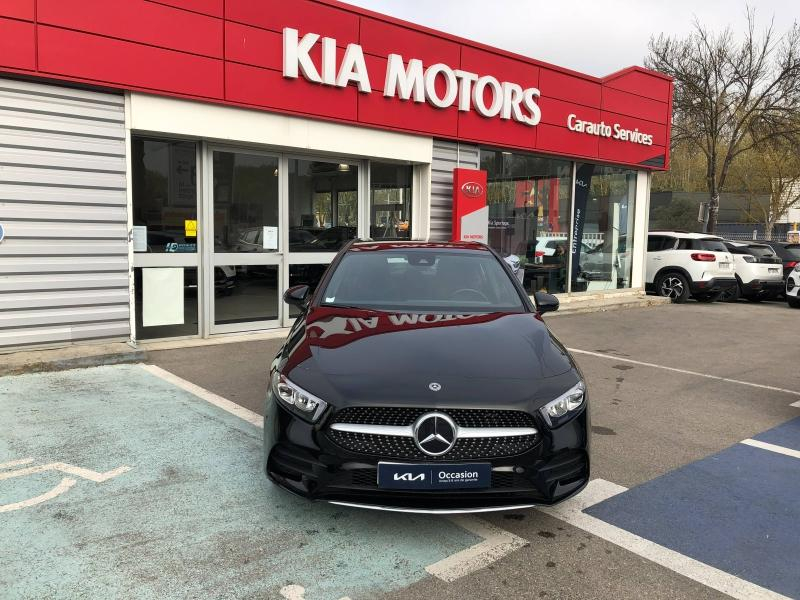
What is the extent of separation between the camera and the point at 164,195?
774cm

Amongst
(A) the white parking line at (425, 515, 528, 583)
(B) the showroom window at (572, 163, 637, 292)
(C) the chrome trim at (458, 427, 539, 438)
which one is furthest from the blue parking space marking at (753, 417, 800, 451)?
(B) the showroom window at (572, 163, 637, 292)

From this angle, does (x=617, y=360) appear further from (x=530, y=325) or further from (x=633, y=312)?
(x=633, y=312)

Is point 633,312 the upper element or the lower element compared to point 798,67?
lower

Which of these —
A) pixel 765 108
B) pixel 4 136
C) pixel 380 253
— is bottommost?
pixel 380 253

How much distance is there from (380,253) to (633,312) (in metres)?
9.64

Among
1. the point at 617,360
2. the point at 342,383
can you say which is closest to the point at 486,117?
the point at 617,360

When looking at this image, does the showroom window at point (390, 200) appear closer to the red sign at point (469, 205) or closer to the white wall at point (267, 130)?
the white wall at point (267, 130)

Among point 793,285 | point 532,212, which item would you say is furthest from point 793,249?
point 532,212

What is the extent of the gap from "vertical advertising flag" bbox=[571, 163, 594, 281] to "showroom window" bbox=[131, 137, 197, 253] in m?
8.32

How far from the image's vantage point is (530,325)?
3805 mm

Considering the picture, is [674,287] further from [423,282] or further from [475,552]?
[475,552]

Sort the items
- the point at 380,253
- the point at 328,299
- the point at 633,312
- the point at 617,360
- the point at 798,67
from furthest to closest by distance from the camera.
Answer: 1. the point at 798,67
2. the point at 633,312
3. the point at 617,360
4. the point at 380,253
5. the point at 328,299

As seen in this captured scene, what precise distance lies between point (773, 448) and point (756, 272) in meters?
12.1

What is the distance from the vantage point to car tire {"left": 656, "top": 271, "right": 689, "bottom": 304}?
1469 centimetres
